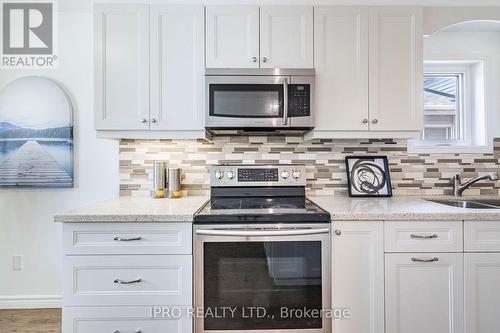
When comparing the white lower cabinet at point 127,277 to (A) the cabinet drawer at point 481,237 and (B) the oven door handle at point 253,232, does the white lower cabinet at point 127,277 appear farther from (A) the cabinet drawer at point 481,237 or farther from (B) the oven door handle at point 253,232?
(A) the cabinet drawer at point 481,237

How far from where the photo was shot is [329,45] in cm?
185

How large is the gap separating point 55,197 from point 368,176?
240 cm

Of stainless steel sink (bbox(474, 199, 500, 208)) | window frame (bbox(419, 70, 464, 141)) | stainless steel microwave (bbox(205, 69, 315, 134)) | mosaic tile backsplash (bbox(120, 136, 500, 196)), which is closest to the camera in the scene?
stainless steel microwave (bbox(205, 69, 315, 134))

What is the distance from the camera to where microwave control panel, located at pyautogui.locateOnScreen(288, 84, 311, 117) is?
1.80 meters

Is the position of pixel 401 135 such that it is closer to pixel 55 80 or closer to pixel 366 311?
pixel 366 311

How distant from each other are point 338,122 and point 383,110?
303 mm

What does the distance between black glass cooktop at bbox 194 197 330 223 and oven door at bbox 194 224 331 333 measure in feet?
0.12

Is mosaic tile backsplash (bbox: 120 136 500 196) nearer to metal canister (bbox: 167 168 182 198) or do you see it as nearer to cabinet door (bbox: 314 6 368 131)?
metal canister (bbox: 167 168 182 198)

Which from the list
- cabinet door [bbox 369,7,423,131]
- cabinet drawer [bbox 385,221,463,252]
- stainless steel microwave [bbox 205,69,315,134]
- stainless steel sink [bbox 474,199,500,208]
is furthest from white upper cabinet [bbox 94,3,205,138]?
stainless steel sink [bbox 474,199,500,208]

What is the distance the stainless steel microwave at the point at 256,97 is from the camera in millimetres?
1795

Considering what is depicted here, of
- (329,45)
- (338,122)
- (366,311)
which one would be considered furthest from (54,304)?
(329,45)
